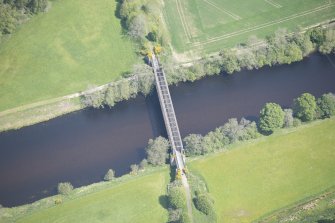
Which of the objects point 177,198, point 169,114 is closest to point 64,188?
point 177,198

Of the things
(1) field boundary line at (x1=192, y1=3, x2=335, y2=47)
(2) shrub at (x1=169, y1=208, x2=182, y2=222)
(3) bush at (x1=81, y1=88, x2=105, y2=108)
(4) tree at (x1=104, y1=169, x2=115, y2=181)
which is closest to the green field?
(1) field boundary line at (x1=192, y1=3, x2=335, y2=47)

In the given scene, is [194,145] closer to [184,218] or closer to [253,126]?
[253,126]

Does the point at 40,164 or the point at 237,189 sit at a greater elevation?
the point at 40,164

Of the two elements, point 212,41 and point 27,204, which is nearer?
point 27,204

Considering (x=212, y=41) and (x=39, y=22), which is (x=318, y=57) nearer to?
(x=212, y=41)

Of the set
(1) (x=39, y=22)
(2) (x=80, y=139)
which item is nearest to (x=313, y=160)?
(2) (x=80, y=139)

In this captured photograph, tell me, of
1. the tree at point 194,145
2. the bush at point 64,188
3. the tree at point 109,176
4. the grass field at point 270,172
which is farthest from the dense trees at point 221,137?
the bush at point 64,188

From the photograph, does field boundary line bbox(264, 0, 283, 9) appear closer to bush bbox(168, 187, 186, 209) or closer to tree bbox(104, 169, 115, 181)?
bush bbox(168, 187, 186, 209)

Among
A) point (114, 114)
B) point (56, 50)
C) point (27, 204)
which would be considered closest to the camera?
point (27, 204)
